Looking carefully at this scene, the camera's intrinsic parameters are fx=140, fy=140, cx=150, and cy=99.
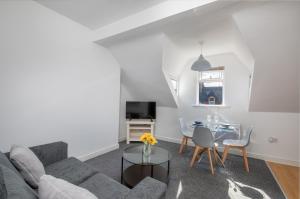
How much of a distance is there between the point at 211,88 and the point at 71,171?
374 cm

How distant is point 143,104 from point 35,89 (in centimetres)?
262

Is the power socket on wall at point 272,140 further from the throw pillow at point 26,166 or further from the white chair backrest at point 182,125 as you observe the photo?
the throw pillow at point 26,166

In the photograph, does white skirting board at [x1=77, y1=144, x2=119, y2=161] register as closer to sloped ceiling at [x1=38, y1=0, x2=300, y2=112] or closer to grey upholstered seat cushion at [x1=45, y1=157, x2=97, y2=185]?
grey upholstered seat cushion at [x1=45, y1=157, x2=97, y2=185]

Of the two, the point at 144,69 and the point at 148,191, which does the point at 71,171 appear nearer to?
the point at 148,191

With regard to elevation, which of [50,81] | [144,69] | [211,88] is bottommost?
[50,81]

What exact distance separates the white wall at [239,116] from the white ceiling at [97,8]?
2.55m

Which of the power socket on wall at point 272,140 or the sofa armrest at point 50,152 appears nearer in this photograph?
the sofa armrest at point 50,152

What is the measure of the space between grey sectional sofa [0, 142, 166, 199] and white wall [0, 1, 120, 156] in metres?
0.52

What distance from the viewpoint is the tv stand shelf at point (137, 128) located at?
13.5 feet

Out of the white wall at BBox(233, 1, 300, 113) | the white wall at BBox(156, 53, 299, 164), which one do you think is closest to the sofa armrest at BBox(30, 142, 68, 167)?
the white wall at BBox(156, 53, 299, 164)

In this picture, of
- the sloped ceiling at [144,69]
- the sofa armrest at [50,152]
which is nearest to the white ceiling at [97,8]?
the sloped ceiling at [144,69]

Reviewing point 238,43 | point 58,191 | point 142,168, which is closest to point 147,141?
point 142,168

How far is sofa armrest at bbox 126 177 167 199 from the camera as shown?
3.75 ft

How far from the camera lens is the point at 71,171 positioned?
1.65 meters
